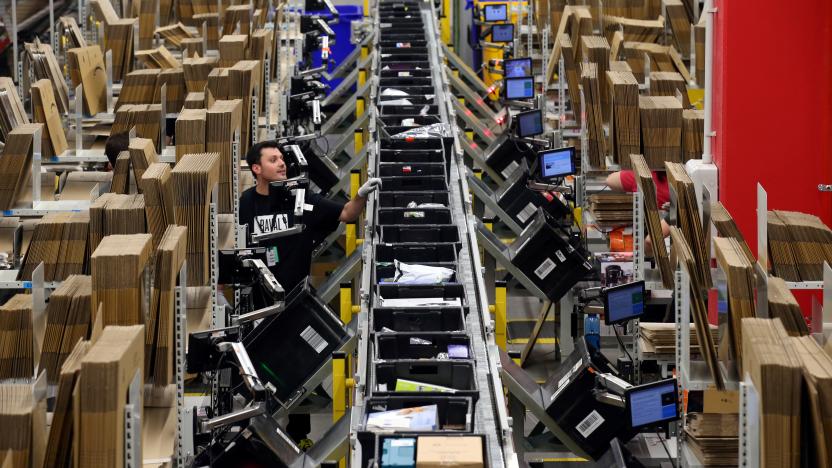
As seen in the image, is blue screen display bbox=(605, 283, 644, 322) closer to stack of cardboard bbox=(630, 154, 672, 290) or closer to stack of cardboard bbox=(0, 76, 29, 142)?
stack of cardboard bbox=(630, 154, 672, 290)

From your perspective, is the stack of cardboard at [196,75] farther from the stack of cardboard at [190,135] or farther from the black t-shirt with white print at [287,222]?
the stack of cardboard at [190,135]

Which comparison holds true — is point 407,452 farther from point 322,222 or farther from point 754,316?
point 322,222

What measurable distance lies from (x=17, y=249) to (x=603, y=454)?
3304mm

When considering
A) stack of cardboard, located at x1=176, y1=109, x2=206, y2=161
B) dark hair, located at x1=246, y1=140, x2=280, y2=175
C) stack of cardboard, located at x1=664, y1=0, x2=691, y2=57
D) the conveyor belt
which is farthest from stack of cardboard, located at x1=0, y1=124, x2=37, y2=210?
stack of cardboard, located at x1=664, y1=0, x2=691, y2=57

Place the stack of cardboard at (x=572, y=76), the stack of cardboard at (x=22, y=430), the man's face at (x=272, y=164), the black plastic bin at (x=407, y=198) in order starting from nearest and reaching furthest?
the stack of cardboard at (x=22, y=430), the black plastic bin at (x=407, y=198), the man's face at (x=272, y=164), the stack of cardboard at (x=572, y=76)

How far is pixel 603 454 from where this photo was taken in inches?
260

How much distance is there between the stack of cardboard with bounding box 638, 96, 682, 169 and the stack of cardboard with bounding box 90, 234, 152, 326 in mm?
4046

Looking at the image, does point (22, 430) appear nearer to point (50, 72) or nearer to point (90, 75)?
point (50, 72)

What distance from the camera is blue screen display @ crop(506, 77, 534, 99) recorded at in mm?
11352

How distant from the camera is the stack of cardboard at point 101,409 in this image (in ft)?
12.7

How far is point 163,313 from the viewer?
524 cm

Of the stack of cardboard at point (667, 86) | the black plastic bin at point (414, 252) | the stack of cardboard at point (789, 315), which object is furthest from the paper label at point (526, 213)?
the stack of cardboard at point (789, 315)

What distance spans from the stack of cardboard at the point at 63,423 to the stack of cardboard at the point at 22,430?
0.04 m

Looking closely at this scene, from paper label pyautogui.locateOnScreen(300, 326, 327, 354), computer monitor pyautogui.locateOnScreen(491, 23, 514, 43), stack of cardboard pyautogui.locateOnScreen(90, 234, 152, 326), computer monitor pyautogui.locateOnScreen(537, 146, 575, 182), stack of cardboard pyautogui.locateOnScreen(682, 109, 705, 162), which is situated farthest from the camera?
computer monitor pyautogui.locateOnScreen(491, 23, 514, 43)
